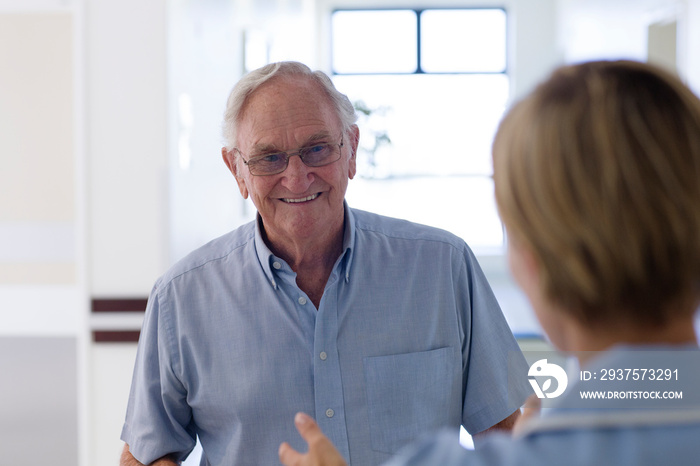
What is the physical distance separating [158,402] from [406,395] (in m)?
0.51

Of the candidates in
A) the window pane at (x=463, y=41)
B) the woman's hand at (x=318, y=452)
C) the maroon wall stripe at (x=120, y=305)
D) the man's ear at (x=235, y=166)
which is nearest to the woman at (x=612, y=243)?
the woman's hand at (x=318, y=452)

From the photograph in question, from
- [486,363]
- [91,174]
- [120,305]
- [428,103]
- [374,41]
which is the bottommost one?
[120,305]

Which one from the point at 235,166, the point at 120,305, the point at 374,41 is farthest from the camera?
the point at 374,41

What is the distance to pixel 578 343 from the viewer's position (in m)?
0.64

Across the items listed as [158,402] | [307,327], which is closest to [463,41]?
[307,327]

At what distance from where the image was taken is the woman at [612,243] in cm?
58

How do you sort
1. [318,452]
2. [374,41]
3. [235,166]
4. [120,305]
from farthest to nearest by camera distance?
[374,41]
[120,305]
[235,166]
[318,452]

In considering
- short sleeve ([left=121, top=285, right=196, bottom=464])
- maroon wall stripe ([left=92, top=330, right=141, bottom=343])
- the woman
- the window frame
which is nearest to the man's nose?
short sleeve ([left=121, top=285, right=196, bottom=464])

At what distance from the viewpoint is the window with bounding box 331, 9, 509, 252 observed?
7613mm

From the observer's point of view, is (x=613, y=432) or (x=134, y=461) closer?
(x=613, y=432)

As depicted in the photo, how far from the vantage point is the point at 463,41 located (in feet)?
25.3

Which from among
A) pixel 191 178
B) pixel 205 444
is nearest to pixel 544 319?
pixel 205 444

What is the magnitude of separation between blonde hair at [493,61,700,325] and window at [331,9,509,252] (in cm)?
689

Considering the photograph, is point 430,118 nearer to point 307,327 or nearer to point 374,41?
point 374,41
